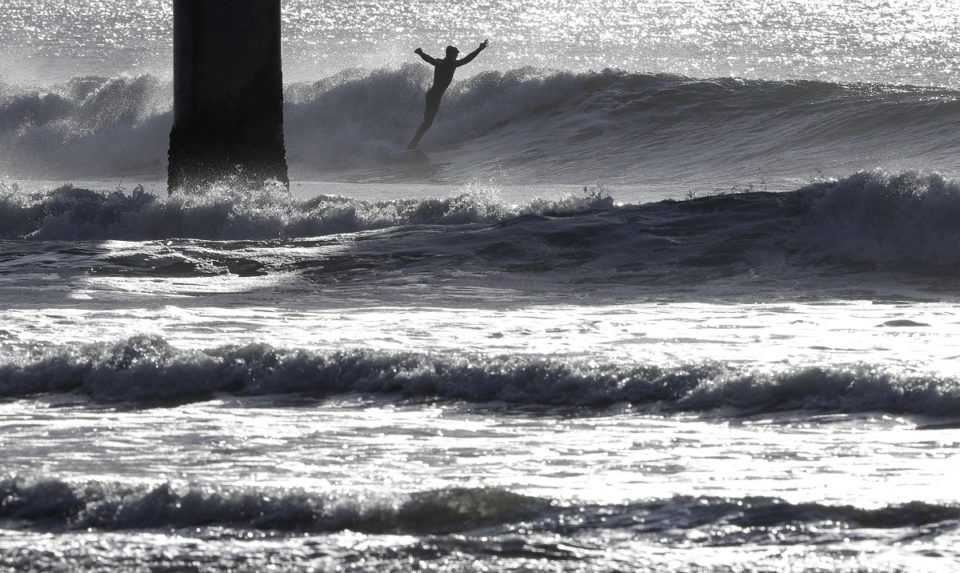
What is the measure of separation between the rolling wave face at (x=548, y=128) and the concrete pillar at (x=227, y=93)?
21.7ft

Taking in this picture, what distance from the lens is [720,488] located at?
4.73 m

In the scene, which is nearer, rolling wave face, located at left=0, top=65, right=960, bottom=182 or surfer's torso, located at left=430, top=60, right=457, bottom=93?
rolling wave face, located at left=0, top=65, right=960, bottom=182

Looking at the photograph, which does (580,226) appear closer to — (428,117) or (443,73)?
(443,73)

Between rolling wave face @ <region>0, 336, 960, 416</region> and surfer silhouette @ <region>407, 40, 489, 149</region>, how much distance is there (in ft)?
46.7

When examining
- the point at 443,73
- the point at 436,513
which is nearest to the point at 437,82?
the point at 443,73

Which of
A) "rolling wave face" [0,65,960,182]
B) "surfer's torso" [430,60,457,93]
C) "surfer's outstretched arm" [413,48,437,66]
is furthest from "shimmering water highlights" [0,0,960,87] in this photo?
"surfer's outstretched arm" [413,48,437,66]

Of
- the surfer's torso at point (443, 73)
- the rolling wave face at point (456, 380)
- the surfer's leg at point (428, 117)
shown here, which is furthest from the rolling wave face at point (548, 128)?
the rolling wave face at point (456, 380)

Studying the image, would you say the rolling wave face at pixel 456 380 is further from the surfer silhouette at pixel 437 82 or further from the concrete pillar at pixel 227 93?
the surfer silhouette at pixel 437 82

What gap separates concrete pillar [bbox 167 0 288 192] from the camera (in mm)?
12336

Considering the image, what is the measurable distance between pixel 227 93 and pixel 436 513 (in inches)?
336

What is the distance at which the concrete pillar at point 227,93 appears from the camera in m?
12.3

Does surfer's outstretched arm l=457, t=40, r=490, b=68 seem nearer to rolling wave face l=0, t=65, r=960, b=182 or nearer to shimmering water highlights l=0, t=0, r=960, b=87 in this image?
rolling wave face l=0, t=65, r=960, b=182

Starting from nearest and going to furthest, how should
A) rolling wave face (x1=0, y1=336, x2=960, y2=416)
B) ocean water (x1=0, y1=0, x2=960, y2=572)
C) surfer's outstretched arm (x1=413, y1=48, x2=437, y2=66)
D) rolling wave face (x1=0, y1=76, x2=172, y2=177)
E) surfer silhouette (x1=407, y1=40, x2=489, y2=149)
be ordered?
ocean water (x1=0, y1=0, x2=960, y2=572)
rolling wave face (x1=0, y1=336, x2=960, y2=416)
surfer's outstretched arm (x1=413, y1=48, x2=437, y2=66)
surfer silhouette (x1=407, y1=40, x2=489, y2=149)
rolling wave face (x1=0, y1=76, x2=172, y2=177)

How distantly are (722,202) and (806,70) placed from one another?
32786 millimetres
